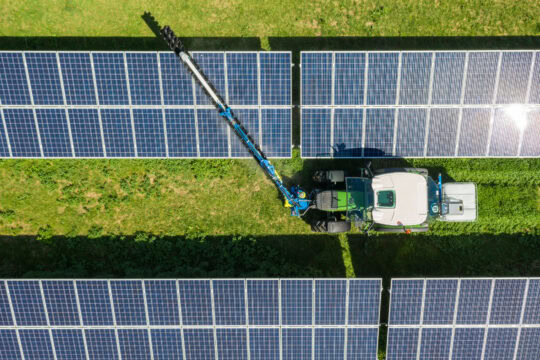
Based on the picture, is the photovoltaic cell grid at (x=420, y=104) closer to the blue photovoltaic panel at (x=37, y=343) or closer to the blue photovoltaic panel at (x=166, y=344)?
the blue photovoltaic panel at (x=166, y=344)

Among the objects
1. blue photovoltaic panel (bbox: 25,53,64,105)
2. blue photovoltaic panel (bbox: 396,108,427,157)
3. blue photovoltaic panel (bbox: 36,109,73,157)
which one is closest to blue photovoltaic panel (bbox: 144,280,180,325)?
blue photovoltaic panel (bbox: 36,109,73,157)

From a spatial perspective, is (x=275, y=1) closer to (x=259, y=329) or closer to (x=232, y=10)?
(x=232, y=10)

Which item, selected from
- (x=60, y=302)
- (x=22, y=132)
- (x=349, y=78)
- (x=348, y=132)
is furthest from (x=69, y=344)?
(x=349, y=78)

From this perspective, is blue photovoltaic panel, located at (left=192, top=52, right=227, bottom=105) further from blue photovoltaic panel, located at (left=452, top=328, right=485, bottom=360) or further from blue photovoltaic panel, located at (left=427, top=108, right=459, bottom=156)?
blue photovoltaic panel, located at (left=452, top=328, right=485, bottom=360)

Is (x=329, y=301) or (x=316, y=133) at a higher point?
(x=316, y=133)

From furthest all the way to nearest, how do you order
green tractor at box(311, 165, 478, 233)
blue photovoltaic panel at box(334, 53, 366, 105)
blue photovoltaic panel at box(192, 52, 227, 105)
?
blue photovoltaic panel at box(334, 53, 366, 105), blue photovoltaic panel at box(192, 52, 227, 105), green tractor at box(311, 165, 478, 233)

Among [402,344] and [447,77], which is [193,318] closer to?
[402,344]

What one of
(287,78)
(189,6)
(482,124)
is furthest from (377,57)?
(189,6)
